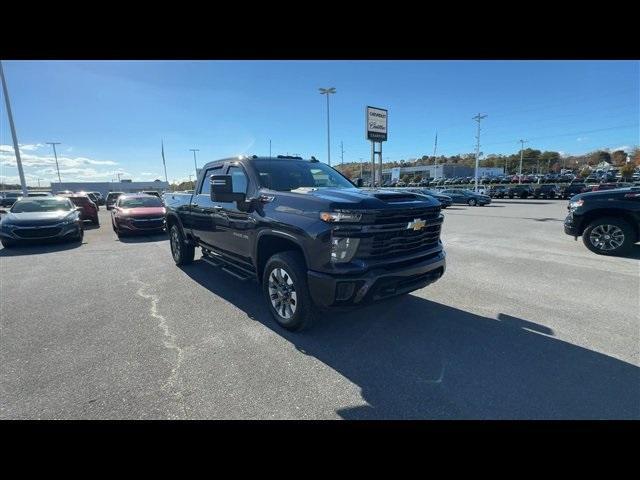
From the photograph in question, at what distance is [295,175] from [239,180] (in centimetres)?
79

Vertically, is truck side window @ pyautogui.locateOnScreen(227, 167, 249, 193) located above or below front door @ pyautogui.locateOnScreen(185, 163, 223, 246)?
above

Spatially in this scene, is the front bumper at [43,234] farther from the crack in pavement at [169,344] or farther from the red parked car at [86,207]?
the red parked car at [86,207]

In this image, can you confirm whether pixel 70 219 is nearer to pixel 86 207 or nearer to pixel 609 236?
pixel 86 207

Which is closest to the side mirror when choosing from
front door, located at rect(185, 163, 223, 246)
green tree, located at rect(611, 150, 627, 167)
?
front door, located at rect(185, 163, 223, 246)

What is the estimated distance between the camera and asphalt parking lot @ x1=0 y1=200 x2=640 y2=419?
241cm

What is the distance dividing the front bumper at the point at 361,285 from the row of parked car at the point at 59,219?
963 centimetres

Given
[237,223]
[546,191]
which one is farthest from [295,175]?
[546,191]

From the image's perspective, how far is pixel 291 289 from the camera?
11.5 ft

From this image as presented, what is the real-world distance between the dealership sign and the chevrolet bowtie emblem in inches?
866

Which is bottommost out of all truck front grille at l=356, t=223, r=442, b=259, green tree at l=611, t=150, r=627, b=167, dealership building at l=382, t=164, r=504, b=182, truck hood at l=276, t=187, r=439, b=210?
truck front grille at l=356, t=223, r=442, b=259

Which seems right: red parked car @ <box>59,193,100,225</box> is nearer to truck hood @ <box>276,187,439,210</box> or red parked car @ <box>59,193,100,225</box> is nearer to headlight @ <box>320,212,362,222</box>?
truck hood @ <box>276,187,439,210</box>
